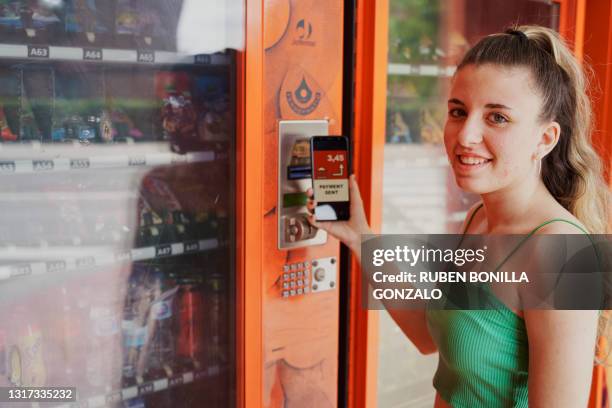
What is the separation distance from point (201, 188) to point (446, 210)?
1.11m

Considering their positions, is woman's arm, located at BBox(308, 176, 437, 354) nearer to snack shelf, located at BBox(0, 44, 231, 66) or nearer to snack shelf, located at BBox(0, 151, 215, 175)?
snack shelf, located at BBox(0, 151, 215, 175)

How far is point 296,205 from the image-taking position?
1.84m

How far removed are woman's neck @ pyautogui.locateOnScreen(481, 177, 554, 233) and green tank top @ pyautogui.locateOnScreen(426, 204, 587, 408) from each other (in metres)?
0.07

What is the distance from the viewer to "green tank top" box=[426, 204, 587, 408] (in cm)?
131

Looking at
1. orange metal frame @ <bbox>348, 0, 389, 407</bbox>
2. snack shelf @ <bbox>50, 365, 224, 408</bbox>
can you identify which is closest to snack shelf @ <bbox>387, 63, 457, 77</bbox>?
orange metal frame @ <bbox>348, 0, 389, 407</bbox>

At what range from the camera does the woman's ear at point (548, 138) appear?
1.32 m

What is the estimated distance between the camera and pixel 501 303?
130cm

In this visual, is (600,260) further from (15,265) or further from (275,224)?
(15,265)

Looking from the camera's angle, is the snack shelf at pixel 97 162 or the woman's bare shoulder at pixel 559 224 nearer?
the woman's bare shoulder at pixel 559 224

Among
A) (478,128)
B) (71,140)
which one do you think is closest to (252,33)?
(71,140)

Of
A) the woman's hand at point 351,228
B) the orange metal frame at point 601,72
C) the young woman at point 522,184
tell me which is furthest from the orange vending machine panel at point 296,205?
the orange metal frame at point 601,72

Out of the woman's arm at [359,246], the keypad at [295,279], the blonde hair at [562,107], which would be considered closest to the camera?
the blonde hair at [562,107]

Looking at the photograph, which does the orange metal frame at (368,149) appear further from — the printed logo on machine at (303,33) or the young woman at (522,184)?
the young woman at (522,184)

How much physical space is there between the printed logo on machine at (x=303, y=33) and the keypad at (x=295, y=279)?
2.03 ft
